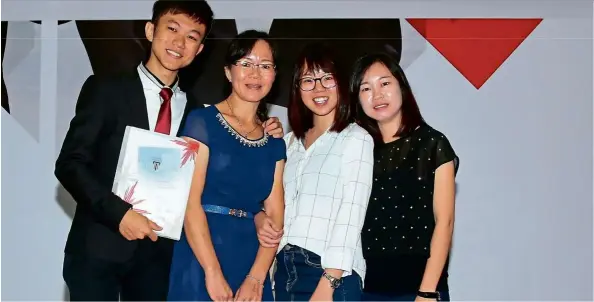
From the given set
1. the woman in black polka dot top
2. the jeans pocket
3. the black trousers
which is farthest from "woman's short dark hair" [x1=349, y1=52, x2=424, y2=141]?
the black trousers

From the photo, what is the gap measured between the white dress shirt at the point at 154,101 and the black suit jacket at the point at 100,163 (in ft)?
0.07

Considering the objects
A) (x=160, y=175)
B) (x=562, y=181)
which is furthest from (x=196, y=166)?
(x=562, y=181)

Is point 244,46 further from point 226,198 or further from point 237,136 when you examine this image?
point 226,198

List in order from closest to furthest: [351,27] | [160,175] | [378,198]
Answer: [378,198]
[160,175]
[351,27]

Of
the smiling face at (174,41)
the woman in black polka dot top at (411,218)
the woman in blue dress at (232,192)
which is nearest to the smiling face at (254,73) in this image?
the woman in blue dress at (232,192)

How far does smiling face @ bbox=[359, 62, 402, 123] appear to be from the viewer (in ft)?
7.10

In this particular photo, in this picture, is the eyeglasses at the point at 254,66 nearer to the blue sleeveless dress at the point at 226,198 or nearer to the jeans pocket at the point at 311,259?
the blue sleeveless dress at the point at 226,198

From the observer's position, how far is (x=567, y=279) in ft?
9.43

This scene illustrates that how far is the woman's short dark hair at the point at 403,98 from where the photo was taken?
2152mm

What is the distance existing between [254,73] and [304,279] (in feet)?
2.25

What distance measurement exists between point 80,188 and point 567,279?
2055 mm

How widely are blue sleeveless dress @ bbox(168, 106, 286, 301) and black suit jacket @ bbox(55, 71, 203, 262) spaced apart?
0.17 m

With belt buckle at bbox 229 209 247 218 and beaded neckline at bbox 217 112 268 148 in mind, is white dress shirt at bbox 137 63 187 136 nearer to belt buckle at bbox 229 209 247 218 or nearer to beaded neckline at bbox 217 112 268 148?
beaded neckline at bbox 217 112 268 148

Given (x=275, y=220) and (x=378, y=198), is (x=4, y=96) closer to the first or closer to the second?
(x=275, y=220)
